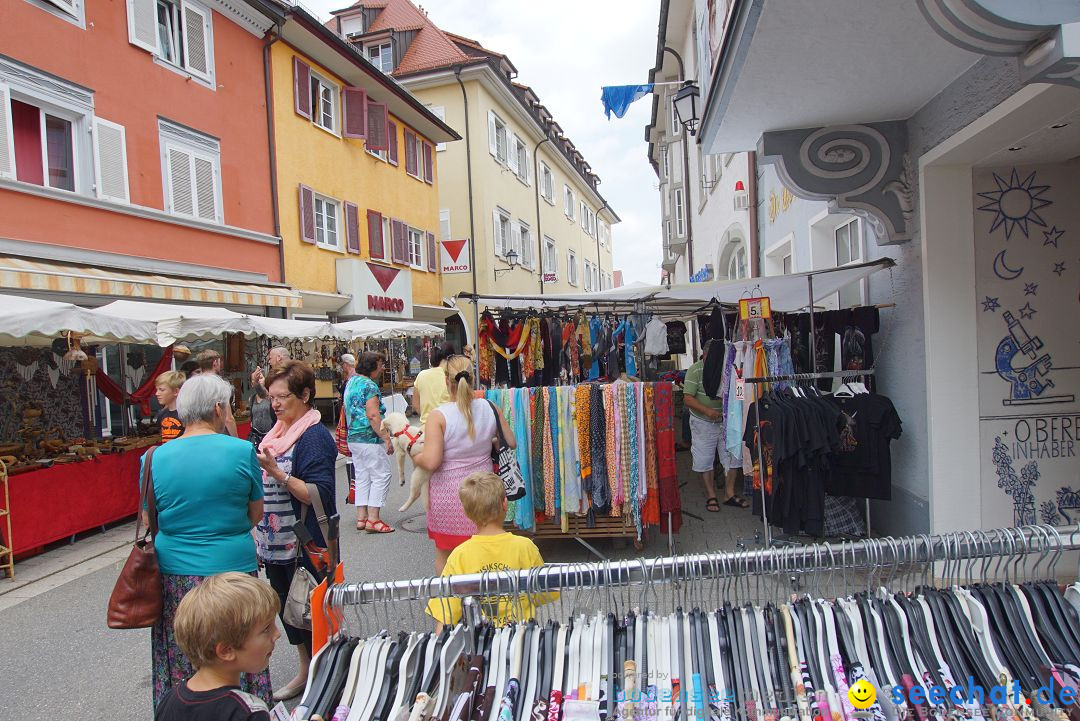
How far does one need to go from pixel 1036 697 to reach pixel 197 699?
7.12 ft

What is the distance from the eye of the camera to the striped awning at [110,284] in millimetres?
7898

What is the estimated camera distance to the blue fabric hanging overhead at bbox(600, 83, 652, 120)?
10.5m

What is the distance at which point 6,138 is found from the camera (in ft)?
28.9

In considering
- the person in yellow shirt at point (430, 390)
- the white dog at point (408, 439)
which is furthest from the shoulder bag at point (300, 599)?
the person in yellow shirt at point (430, 390)

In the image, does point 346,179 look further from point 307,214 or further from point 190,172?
point 190,172

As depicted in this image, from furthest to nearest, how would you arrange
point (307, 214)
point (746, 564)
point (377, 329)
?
1. point (307, 214)
2. point (377, 329)
3. point (746, 564)

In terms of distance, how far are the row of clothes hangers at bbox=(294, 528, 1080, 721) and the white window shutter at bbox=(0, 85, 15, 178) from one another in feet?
32.9

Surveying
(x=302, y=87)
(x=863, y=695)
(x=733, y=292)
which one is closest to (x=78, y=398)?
(x=733, y=292)

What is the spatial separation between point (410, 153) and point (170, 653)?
1901 cm

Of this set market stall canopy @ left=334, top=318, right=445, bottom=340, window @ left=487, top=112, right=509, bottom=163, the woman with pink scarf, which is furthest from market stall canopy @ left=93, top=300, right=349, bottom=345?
window @ left=487, top=112, right=509, bottom=163

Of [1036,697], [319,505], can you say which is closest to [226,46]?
[319,505]

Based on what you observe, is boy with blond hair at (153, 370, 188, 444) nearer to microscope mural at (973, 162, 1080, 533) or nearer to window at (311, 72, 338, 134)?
microscope mural at (973, 162, 1080, 533)

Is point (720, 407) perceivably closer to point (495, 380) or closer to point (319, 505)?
point (495, 380)

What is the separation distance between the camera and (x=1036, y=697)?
171cm
